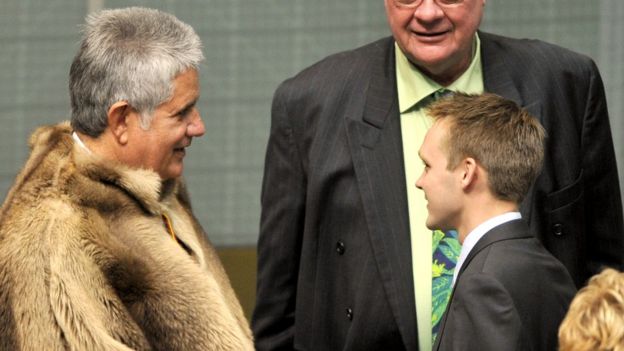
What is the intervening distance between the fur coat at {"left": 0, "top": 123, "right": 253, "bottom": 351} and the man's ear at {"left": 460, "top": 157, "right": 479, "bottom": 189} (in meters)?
0.60

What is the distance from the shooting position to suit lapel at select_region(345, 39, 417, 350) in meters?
3.88

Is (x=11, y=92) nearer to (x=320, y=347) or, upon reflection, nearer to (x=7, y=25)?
(x=7, y=25)

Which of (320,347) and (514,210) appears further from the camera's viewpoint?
(320,347)

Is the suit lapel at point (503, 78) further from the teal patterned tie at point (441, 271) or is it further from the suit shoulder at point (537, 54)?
the teal patterned tie at point (441, 271)

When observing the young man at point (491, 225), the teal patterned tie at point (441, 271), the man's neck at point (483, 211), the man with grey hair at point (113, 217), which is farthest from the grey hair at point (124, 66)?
the teal patterned tie at point (441, 271)

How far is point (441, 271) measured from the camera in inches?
153

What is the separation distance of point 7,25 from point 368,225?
2645mm

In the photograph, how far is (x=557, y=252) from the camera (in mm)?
4004

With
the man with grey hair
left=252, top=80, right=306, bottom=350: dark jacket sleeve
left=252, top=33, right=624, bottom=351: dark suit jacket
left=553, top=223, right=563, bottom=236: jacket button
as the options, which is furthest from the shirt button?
left=553, top=223, right=563, bottom=236: jacket button

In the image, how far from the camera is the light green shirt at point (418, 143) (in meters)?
3.89

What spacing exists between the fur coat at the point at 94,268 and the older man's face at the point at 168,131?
0.06 meters

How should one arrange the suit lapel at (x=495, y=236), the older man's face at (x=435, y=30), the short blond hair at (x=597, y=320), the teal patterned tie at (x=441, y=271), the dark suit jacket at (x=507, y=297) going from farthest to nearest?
the older man's face at (x=435, y=30), the teal patterned tie at (x=441, y=271), the suit lapel at (x=495, y=236), the dark suit jacket at (x=507, y=297), the short blond hair at (x=597, y=320)

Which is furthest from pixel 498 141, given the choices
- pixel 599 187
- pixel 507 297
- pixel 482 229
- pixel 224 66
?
pixel 224 66

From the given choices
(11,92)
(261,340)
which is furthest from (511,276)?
(11,92)
